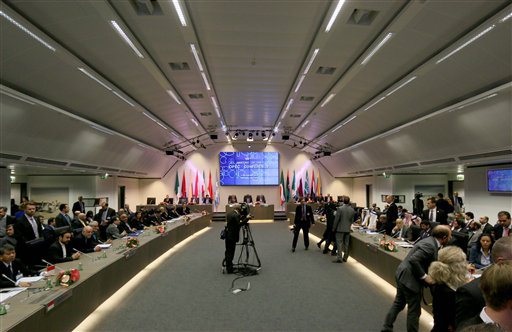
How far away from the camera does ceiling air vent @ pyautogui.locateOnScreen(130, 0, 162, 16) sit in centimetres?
505

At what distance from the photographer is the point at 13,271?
438 cm

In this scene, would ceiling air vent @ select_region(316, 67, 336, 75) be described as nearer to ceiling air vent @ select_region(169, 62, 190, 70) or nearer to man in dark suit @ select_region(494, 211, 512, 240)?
ceiling air vent @ select_region(169, 62, 190, 70)

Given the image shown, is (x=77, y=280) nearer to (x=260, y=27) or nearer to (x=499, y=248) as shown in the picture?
(x=499, y=248)

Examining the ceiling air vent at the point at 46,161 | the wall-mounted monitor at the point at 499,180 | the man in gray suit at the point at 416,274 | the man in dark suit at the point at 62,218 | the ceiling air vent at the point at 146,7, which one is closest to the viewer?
the man in gray suit at the point at 416,274

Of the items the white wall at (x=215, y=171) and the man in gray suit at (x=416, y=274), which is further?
the white wall at (x=215, y=171)

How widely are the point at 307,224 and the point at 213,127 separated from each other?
840cm

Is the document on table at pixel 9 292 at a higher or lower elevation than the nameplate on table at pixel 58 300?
higher

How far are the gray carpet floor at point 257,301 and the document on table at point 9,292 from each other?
107 centimetres

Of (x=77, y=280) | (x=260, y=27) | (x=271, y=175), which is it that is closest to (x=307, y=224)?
(x=260, y=27)

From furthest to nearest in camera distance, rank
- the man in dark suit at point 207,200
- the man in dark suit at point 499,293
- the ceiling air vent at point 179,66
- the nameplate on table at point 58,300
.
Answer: the man in dark suit at point 207,200
the ceiling air vent at point 179,66
the nameplate on table at point 58,300
the man in dark suit at point 499,293

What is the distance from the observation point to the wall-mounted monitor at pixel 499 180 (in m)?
9.94

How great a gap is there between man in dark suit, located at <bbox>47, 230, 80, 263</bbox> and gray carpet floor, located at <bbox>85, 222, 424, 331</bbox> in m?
1.19

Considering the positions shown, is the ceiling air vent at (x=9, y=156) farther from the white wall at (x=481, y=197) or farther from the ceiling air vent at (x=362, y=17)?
the white wall at (x=481, y=197)

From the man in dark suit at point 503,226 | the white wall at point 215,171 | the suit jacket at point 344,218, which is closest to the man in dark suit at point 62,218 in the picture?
the suit jacket at point 344,218
